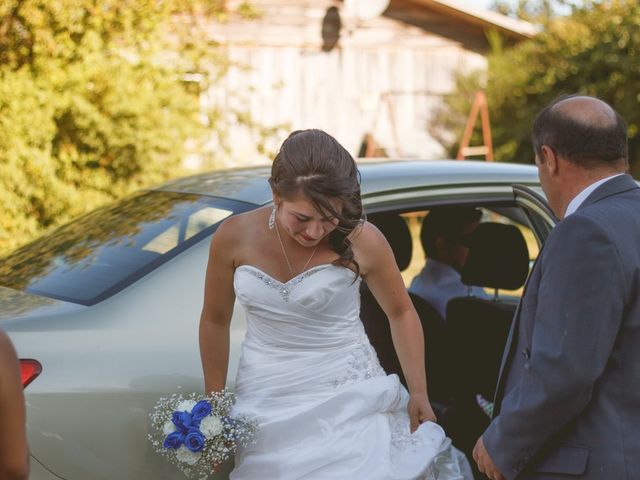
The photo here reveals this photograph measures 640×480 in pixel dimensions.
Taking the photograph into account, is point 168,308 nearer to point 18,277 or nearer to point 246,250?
point 246,250

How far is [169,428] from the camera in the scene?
10.2ft

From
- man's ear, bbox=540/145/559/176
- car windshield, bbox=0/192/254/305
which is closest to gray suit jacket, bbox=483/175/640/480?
man's ear, bbox=540/145/559/176

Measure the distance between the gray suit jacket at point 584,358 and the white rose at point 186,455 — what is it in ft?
3.08

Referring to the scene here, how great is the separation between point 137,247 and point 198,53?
7.59 m

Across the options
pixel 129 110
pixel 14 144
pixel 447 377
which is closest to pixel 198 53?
pixel 129 110

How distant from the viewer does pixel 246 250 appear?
3330 mm

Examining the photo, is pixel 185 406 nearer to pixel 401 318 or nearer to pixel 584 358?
pixel 401 318

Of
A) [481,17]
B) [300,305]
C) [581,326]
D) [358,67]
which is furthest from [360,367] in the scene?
[481,17]

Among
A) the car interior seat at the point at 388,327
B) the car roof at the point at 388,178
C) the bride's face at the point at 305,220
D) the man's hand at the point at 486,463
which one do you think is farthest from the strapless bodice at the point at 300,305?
the car interior seat at the point at 388,327

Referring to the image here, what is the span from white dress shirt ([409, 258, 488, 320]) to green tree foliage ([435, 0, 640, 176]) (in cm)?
1213

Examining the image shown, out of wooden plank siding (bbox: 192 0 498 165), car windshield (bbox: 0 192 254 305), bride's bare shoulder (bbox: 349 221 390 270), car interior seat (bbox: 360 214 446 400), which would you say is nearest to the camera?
bride's bare shoulder (bbox: 349 221 390 270)

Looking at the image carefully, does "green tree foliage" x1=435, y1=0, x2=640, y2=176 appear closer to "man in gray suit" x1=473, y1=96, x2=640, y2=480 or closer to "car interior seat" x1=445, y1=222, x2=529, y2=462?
"car interior seat" x1=445, y1=222, x2=529, y2=462

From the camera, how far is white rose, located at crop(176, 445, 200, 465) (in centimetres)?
311

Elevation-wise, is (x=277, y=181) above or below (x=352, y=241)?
above
